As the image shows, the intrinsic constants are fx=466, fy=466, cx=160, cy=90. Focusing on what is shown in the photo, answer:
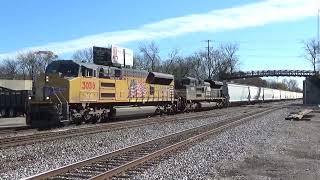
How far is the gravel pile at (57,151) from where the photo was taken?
10.8m

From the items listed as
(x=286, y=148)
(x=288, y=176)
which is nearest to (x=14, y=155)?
(x=288, y=176)

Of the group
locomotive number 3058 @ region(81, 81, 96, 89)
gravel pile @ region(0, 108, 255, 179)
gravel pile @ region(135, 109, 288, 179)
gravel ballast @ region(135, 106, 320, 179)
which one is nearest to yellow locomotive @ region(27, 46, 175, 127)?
locomotive number 3058 @ region(81, 81, 96, 89)

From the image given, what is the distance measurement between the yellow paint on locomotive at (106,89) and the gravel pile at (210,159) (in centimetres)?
741

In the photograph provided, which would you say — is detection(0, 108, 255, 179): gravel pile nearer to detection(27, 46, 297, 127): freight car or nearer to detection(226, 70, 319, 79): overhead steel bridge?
detection(27, 46, 297, 127): freight car

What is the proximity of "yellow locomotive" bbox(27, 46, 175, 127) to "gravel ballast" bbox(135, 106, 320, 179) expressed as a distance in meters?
7.57

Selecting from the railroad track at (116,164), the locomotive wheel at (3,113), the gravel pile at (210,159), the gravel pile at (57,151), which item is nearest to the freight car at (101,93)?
the gravel pile at (57,151)

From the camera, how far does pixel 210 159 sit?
1263 centimetres

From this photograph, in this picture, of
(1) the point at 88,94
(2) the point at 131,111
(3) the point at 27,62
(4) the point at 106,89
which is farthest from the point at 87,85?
(3) the point at 27,62

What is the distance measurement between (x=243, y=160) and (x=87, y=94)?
1234cm

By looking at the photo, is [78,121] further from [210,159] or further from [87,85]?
[210,159]

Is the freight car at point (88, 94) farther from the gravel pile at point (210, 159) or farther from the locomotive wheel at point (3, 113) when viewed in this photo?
the locomotive wheel at point (3, 113)

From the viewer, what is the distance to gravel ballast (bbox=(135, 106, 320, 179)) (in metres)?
10.3

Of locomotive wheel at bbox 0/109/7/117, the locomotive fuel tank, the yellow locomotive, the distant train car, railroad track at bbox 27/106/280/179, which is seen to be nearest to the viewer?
railroad track at bbox 27/106/280/179

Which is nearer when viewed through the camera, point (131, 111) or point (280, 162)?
point (280, 162)
